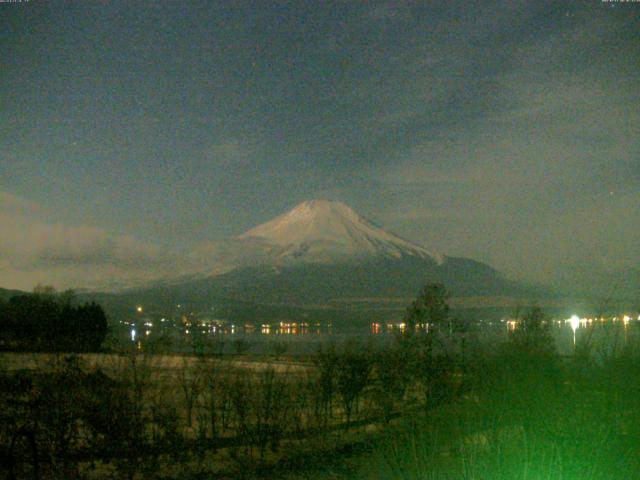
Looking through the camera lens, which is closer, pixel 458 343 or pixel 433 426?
pixel 433 426

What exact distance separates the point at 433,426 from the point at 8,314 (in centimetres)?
2494

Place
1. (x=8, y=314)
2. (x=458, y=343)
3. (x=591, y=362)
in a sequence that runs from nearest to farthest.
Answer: (x=591, y=362) → (x=458, y=343) → (x=8, y=314)

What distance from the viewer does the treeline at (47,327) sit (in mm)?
9875

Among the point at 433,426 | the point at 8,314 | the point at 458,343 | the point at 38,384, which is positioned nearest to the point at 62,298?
the point at 8,314

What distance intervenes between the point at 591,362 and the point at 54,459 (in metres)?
5.80

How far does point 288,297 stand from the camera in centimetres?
17388

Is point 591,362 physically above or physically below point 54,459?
above

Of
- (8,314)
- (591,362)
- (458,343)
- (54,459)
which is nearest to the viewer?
(591,362)

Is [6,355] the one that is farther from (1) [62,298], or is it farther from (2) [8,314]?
(1) [62,298]

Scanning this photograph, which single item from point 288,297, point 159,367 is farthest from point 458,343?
point 288,297

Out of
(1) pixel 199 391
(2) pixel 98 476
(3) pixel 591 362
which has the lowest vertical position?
(2) pixel 98 476

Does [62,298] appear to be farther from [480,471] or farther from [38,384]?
[480,471]

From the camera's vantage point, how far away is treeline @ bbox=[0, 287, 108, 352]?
9.88m

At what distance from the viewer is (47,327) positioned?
1518 centimetres
